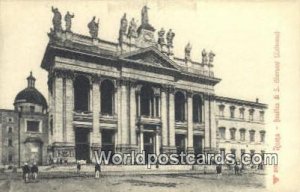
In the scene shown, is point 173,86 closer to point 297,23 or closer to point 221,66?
point 221,66

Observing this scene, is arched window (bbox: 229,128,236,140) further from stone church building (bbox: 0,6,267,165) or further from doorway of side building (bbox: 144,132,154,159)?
doorway of side building (bbox: 144,132,154,159)

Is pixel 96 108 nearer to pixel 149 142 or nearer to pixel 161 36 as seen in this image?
pixel 149 142

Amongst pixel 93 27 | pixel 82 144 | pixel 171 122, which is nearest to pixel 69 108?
pixel 82 144

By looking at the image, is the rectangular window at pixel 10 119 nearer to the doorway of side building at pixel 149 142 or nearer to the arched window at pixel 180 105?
the doorway of side building at pixel 149 142

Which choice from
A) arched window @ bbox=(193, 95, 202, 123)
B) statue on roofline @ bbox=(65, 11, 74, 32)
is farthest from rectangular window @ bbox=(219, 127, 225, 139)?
statue on roofline @ bbox=(65, 11, 74, 32)

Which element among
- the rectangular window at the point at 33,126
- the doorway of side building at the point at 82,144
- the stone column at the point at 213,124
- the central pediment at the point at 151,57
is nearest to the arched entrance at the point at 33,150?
the rectangular window at the point at 33,126

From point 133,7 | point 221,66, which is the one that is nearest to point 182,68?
point 221,66
